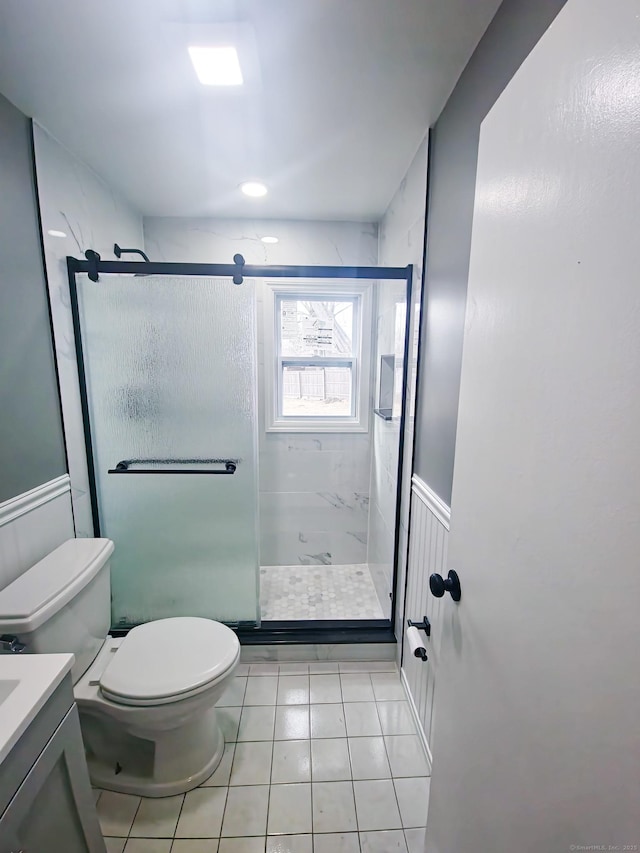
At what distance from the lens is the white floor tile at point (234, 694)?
1.58 m

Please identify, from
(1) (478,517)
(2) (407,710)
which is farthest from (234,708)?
(1) (478,517)

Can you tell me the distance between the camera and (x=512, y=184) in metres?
0.60

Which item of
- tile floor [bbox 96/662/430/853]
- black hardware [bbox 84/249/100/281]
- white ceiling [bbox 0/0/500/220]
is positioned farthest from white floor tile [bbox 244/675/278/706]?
white ceiling [bbox 0/0/500/220]

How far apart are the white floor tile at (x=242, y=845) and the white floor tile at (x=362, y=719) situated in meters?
0.46

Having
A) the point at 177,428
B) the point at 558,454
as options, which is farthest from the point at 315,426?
the point at 558,454

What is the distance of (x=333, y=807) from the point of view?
1203mm

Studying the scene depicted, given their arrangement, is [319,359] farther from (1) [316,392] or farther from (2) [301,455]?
(2) [301,455]

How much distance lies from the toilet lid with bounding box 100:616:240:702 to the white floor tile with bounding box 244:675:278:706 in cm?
48

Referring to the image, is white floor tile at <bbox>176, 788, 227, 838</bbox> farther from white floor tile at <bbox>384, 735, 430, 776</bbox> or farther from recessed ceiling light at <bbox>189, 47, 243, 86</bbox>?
recessed ceiling light at <bbox>189, 47, 243, 86</bbox>

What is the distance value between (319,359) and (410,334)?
0.96 m

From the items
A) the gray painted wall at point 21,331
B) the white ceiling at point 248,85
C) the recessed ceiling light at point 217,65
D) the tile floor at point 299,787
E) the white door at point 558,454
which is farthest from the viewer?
the gray painted wall at point 21,331

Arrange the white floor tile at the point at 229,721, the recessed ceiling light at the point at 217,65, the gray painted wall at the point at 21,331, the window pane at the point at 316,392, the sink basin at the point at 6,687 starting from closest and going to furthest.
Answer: the sink basin at the point at 6,687 < the recessed ceiling light at the point at 217,65 < the gray painted wall at the point at 21,331 < the white floor tile at the point at 229,721 < the window pane at the point at 316,392

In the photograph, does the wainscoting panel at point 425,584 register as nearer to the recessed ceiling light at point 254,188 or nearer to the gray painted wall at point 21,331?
the gray painted wall at point 21,331

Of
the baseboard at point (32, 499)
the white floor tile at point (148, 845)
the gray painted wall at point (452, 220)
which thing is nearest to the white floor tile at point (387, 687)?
the white floor tile at point (148, 845)
